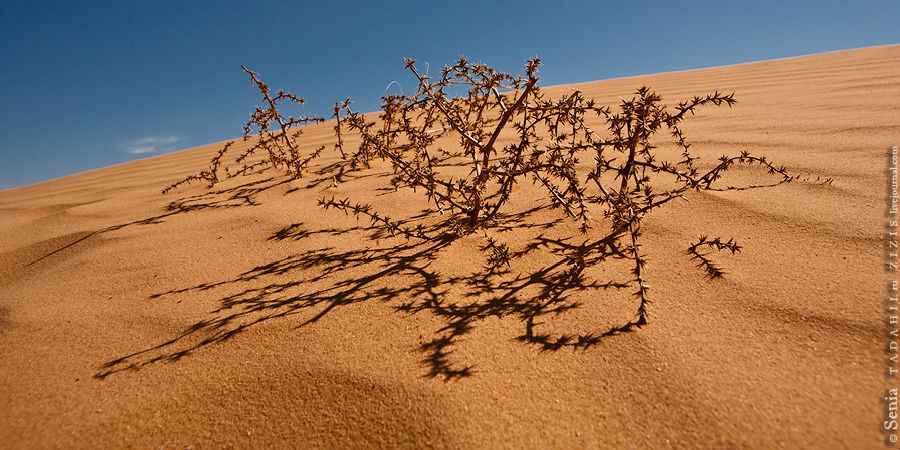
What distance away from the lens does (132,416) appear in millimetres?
916

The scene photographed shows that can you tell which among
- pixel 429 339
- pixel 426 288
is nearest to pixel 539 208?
pixel 426 288

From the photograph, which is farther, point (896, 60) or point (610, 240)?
point (896, 60)

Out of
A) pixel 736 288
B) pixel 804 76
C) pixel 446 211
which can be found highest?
pixel 804 76

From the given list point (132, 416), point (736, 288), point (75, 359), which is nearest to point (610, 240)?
point (736, 288)

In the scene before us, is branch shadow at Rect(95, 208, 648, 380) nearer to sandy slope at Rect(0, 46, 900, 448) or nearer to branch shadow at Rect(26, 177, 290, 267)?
sandy slope at Rect(0, 46, 900, 448)

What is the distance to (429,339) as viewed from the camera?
1045mm

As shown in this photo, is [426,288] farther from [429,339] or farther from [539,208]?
[539,208]

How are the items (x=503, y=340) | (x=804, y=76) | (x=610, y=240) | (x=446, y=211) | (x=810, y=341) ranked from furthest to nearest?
(x=804, y=76), (x=446, y=211), (x=610, y=240), (x=503, y=340), (x=810, y=341)

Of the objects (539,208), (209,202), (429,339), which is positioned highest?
(209,202)

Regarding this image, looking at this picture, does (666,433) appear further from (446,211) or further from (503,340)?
(446,211)

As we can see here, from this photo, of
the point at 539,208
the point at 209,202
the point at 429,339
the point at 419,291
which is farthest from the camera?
the point at 209,202

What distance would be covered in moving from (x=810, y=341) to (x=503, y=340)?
2.24 feet

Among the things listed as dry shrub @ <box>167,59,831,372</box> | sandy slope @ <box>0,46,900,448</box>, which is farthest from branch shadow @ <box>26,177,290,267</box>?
dry shrub @ <box>167,59,831,372</box>

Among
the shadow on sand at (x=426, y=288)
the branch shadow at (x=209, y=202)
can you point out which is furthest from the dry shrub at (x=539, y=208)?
the branch shadow at (x=209, y=202)
